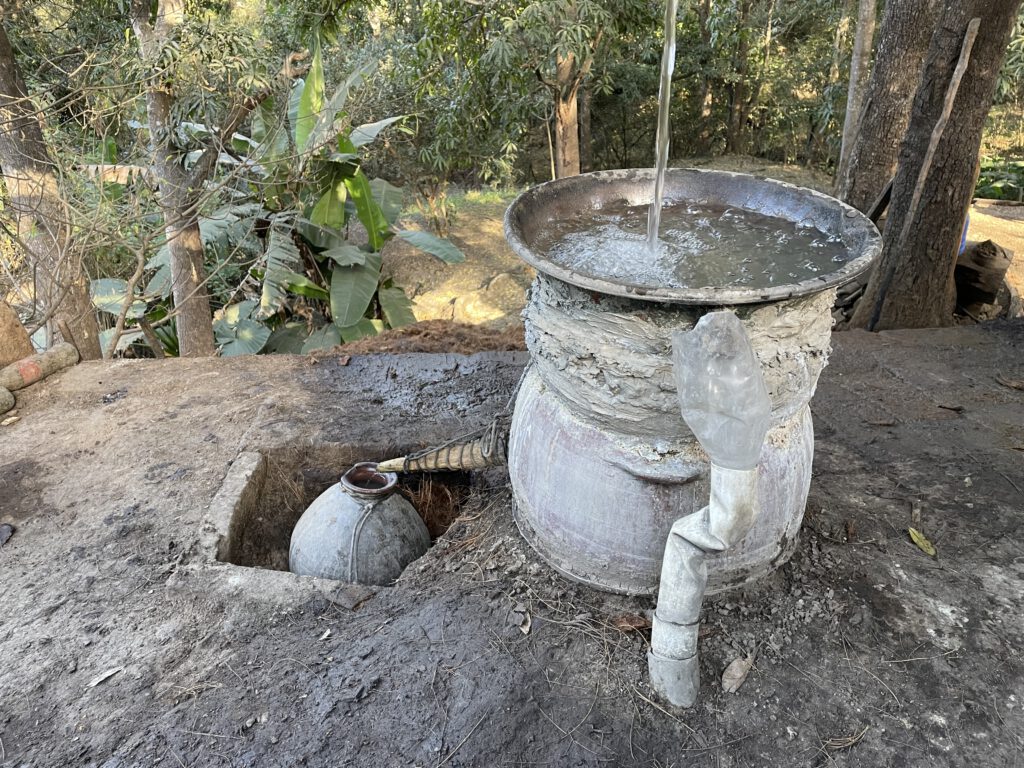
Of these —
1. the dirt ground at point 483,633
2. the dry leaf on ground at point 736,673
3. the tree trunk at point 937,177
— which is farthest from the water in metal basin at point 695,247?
the tree trunk at point 937,177

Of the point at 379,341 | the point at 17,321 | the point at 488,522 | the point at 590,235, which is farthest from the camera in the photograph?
the point at 379,341

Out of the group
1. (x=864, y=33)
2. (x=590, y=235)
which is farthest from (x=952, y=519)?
(x=864, y=33)

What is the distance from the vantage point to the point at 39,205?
5.27 metres

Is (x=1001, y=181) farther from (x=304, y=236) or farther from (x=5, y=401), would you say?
(x=5, y=401)

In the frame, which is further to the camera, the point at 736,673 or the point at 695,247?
the point at 695,247

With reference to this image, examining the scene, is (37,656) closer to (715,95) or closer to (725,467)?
(725,467)

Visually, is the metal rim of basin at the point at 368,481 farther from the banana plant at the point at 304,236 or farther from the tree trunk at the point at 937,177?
the tree trunk at the point at 937,177

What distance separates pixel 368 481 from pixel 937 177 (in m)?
4.20

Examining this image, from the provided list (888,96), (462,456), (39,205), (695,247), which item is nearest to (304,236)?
(39,205)

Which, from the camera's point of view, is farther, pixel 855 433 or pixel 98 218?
pixel 98 218

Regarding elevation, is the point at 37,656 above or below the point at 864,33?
below

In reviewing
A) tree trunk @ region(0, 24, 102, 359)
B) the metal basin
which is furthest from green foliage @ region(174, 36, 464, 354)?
the metal basin

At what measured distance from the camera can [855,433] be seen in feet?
12.1

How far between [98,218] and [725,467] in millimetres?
5343
